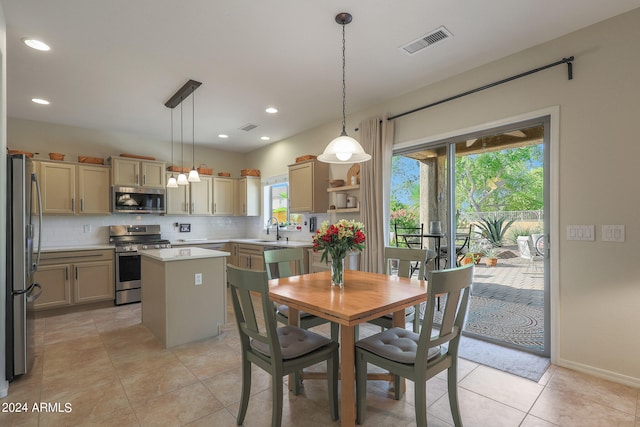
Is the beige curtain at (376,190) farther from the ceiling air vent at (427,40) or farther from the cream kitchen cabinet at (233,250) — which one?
the cream kitchen cabinet at (233,250)

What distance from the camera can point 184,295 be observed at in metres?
3.25

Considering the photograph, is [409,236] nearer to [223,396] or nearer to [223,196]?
[223,396]

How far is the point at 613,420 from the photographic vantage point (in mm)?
1970

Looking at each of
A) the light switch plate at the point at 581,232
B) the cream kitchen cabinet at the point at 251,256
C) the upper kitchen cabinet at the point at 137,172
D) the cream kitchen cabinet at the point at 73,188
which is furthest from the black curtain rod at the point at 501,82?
the cream kitchen cabinet at the point at 73,188

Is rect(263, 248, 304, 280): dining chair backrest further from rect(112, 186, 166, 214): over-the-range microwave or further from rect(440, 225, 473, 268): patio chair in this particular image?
rect(112, 186, 166, 214): over-the-range microwave

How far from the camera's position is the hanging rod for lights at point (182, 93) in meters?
3.51

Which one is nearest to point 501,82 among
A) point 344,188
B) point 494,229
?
point 494,229

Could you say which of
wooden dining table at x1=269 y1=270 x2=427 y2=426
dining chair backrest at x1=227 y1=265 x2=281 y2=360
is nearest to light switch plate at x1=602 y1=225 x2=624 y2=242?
wooden dining table at x1=269 y1=270 x2=427 y2=426

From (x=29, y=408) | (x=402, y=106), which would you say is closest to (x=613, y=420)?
(x=402, y=106)

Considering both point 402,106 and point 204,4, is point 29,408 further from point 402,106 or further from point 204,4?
point 402,106

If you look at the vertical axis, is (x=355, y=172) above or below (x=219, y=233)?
above

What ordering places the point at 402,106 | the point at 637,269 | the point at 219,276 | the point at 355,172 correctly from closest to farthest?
1. the point at 637,269
2. the point at 219,276
3. the point at 402,106
4. the point at 355,172

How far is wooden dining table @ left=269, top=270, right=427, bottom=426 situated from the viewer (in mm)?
1745

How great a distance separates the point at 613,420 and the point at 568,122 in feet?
7.05
